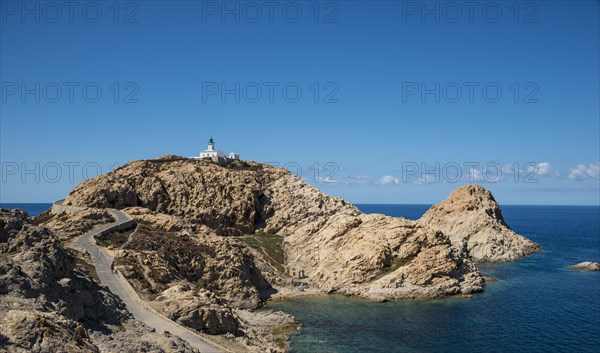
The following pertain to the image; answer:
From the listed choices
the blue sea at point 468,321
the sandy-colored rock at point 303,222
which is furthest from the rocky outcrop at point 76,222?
the blue sea at point 468,321

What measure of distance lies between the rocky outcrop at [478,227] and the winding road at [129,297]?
86861 millimetres

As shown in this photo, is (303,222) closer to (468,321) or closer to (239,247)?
(239,247)

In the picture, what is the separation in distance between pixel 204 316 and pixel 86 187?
69201mm

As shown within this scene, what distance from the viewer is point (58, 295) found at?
27.3m

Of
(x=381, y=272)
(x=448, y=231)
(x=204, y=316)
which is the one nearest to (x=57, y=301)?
(x=204, y=316)

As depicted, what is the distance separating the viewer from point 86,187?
100875 mm

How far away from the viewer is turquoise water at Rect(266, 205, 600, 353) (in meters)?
51.9

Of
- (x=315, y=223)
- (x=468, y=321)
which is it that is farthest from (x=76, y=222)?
(x=468, y=321)

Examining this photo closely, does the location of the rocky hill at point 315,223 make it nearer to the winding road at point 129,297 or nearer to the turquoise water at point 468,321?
the turquoise water at point 468,321

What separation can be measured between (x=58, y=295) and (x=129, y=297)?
19.6 meters

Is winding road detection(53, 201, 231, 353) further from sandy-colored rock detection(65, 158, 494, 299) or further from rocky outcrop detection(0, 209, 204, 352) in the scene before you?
sandy-colored rock detection(65, 158, 494, 299)

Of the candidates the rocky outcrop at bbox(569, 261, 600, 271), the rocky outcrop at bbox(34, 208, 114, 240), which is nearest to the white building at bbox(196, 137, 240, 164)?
the rocky outcrop at bbox(34, 208, 114, 240)

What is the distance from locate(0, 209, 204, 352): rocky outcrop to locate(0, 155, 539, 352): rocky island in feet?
0.39

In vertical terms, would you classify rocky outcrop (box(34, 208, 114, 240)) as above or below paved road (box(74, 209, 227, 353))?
above
